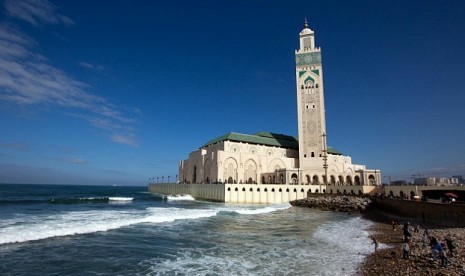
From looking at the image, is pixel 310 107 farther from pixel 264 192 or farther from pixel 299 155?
pixel 264 192

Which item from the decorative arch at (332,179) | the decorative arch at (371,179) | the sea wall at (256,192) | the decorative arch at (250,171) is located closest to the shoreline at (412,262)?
the sea wall at (256,192)

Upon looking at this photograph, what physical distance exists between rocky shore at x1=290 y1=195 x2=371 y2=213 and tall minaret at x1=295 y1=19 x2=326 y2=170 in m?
17.5

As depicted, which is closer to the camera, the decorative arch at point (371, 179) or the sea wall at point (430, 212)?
the sea wall at point (430, 212)

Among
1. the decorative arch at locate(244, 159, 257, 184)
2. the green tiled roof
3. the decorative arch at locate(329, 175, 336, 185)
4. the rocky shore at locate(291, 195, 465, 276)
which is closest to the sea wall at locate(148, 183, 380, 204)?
the decorative arch at locate(329, 175, 336, 185)

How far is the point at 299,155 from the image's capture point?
2692 inches

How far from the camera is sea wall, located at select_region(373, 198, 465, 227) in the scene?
22984mm

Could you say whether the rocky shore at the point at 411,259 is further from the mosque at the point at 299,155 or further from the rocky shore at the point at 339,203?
the mosque at the point at 299,155

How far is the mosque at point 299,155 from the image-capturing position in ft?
206

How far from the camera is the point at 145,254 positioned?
15.7m

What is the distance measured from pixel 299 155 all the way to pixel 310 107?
1142 centimetres

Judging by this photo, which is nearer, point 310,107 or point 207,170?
point 310,107

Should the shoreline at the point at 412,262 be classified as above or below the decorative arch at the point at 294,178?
below

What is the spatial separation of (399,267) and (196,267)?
28.8 ft

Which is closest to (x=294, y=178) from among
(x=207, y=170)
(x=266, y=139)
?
(x=266, y=139)
